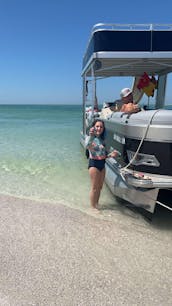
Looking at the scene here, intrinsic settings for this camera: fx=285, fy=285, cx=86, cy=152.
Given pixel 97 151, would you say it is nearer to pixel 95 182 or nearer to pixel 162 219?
pixel 95 182

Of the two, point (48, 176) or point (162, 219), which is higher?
point (162, 219)

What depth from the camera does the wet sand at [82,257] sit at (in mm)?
2348

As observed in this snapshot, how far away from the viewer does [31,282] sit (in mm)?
2465

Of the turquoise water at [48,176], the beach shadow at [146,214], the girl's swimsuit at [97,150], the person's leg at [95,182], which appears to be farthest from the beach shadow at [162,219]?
the girl's swimsuit at [97,150]

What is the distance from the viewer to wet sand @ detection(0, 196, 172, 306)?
92.4 inches

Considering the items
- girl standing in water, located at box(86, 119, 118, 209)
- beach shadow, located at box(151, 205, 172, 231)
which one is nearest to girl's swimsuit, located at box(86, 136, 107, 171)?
girl standing in water, located at box(86, 119, 118, 209)

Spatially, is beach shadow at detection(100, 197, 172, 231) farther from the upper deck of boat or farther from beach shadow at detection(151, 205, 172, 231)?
the upper deck of boat

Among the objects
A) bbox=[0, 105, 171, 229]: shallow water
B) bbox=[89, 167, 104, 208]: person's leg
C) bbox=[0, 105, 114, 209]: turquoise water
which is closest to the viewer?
bbox=[89, 167, 104, 208]: person's leg

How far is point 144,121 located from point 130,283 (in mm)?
1926

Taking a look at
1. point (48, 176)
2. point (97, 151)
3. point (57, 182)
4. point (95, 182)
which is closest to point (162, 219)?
point (95, 182)

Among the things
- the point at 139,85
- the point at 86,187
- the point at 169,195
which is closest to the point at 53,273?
the point at 169,195

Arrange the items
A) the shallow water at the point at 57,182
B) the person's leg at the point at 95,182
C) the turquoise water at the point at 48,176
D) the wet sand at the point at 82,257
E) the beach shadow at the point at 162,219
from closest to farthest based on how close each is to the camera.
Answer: the wet sand at the point at 82,257 → the beach shadow at the point at 162,219 → the person's leg at the point at 95,182 → the shallow water at the point at 57,182 → the turquoise water at the point at 48,176

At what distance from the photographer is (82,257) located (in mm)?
2936

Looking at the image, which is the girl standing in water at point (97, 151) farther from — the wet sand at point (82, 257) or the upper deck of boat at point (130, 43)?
the upper deck of boat at point (130, 43)
